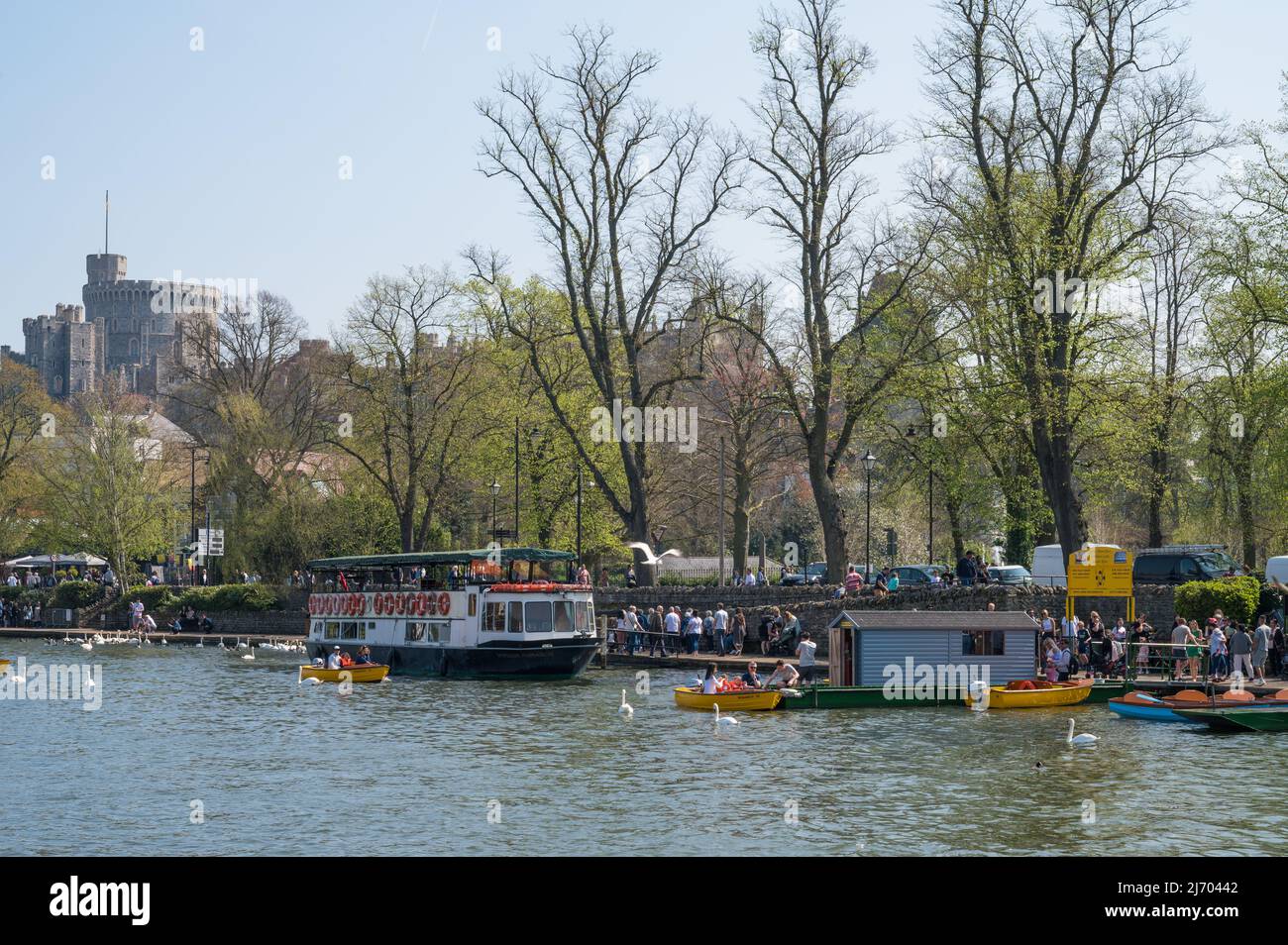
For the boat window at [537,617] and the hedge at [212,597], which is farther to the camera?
the hedge at [212,597]

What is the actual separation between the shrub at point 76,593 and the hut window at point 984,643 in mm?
59005

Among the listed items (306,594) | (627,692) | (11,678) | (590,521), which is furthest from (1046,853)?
(306,594)

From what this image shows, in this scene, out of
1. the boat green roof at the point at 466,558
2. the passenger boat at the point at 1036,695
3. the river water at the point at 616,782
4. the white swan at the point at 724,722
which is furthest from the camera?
the boat green roof at the point at 466,558

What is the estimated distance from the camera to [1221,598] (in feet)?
136

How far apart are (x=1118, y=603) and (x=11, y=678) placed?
35813 mm

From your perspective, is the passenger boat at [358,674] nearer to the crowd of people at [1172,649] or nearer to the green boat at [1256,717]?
the crowd of people at [1172,649]

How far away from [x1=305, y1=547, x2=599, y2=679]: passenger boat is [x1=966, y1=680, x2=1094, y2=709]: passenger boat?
14594 millimetres

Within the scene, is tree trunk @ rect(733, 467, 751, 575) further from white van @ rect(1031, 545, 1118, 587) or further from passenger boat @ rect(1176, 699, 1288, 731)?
passenger boat @ rect(1176, 699, 1288, 731)

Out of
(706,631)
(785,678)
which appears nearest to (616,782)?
(785,678)

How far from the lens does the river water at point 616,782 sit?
22422 mm

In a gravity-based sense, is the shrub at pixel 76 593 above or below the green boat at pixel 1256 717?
above

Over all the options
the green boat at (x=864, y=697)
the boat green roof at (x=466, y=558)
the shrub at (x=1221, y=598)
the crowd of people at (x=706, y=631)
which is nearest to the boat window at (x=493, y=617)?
the boat green roof at (x=466, y=558)
